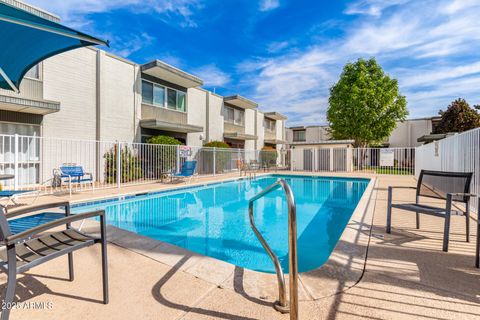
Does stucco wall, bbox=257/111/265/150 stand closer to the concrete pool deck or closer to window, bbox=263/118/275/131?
window, bbox=263/118/275/131

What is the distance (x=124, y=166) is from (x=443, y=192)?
11156 mm

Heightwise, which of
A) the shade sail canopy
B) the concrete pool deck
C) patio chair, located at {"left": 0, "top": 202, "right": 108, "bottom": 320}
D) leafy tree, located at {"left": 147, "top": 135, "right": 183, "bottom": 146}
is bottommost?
the concrete pool deck

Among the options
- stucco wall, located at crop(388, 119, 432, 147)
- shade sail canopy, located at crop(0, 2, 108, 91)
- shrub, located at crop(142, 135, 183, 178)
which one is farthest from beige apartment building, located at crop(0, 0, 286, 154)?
stucco wall, located at crop(388, 119, 432, 147)

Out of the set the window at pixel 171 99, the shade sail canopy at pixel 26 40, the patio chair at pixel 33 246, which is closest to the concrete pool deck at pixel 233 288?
the patio chair at pixel 33 246

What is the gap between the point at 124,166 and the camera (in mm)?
11289

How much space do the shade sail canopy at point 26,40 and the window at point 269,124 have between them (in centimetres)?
2515

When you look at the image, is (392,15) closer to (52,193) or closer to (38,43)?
(38,43)

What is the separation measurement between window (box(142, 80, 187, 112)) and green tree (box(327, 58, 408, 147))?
48.3 feet

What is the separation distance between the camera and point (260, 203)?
870 centimetres

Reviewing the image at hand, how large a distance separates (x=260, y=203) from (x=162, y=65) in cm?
946

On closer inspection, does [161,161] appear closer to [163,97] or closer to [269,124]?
[163,97]

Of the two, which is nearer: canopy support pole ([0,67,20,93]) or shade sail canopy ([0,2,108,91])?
shade sail canopy ([0,2,108,91])

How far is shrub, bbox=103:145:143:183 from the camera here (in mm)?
10898

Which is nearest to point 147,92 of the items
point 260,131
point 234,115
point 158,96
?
point 158,96
